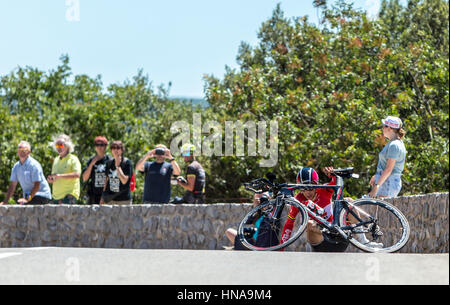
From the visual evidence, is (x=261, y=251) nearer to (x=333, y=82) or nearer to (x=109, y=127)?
(x=333, y=82)

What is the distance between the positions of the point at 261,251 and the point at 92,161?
4679 millimetres

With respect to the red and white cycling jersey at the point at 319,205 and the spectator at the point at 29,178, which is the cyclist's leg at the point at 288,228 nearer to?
the red and white cycling jersey at the point at 319,205

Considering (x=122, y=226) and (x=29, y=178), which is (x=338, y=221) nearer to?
(x=122, y=226)

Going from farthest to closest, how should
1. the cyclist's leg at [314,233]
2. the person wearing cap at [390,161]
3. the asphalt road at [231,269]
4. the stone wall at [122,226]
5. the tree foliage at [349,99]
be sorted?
the tree foliage at [349,99] < the stone wall at [122,226] < the person wearing cap at [390,161] < the cyclist's leg at [314,233] < the asphalt road at [231,269]

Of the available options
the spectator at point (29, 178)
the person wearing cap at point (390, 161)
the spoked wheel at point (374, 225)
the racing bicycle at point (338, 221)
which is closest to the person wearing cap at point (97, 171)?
the spectator at point (29, 178)

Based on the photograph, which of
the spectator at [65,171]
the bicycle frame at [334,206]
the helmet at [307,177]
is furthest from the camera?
the spectator at [65,171]

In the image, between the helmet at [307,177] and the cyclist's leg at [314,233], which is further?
the helmet at [307,177]

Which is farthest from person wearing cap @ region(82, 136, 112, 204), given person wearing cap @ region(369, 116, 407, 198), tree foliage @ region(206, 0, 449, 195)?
tree foliage @ region(206, 0, 449, 195)

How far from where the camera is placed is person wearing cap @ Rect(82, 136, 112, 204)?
1095 centimetres

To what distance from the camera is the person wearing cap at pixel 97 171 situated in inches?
431

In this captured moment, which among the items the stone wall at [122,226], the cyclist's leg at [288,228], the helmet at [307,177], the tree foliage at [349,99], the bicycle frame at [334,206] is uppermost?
the tree foliage at [349,99]

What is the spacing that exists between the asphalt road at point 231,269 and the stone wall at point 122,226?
2.22 meters

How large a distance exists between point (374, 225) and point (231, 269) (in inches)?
72.9

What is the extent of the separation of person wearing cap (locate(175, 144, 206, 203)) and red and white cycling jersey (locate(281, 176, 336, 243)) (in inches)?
103
